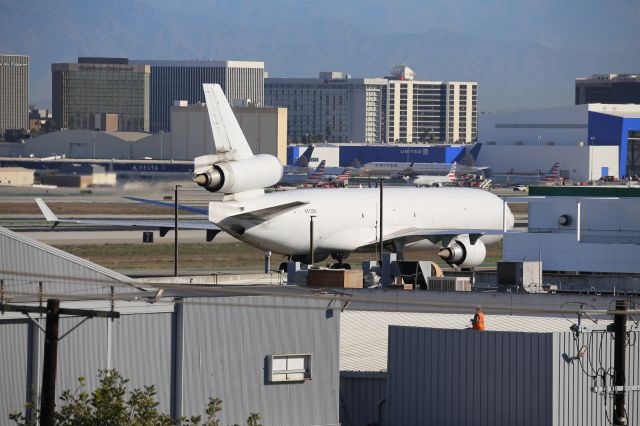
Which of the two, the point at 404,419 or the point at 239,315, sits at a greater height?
the point at 239,315

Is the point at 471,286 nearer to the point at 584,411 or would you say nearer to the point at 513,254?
the point at 513,254

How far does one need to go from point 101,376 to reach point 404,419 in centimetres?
898

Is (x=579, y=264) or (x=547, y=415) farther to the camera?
(x=579, y=264)

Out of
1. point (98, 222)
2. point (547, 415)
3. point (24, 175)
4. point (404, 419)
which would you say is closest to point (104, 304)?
point (404, 419)

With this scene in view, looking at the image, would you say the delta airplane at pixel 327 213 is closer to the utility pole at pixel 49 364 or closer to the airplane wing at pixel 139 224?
the airplane wing at pixel 139 224

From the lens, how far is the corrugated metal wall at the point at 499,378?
3750 centimetres

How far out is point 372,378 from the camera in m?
42.8

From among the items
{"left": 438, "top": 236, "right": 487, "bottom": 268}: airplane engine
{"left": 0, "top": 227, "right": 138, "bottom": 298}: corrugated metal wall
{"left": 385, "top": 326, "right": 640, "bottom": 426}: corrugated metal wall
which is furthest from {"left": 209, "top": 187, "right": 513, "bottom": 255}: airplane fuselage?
{"left": 385, "top": 326, "right": 640, "bottom": 426}: corrugated metal wall

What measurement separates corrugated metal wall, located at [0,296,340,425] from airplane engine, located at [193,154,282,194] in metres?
31.1

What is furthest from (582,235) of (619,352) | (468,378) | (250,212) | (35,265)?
(619,352)

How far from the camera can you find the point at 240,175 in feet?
234

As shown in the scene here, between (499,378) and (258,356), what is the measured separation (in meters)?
6.61

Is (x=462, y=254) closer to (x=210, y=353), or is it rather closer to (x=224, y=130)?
(x=224, y=130)

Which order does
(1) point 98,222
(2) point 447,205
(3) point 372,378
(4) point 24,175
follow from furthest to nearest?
(4) point 24,175 → (2) point 447,205 → (1) point 98,222 → (3) point 372,378
